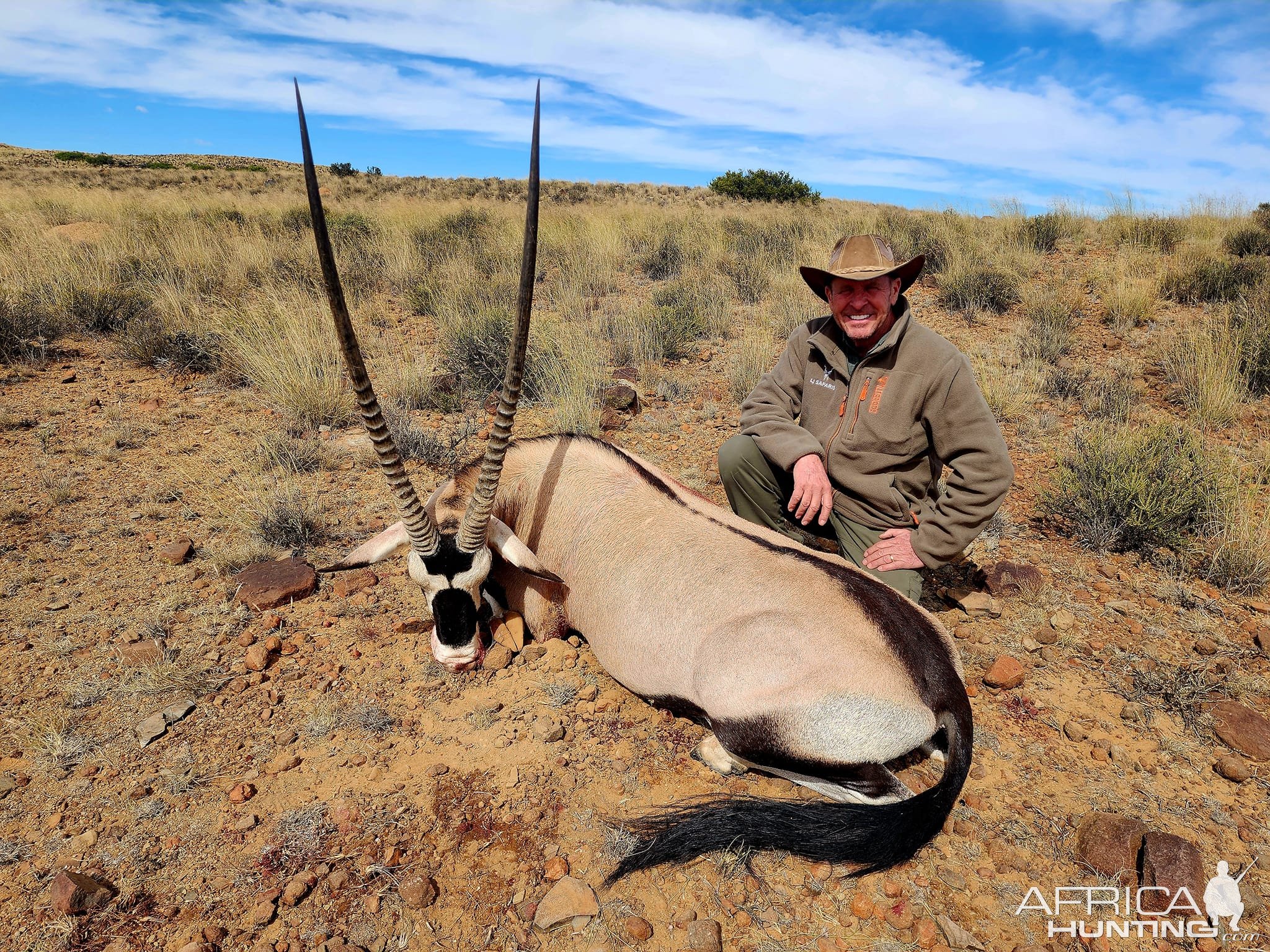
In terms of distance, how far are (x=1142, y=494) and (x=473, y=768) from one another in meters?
4.62

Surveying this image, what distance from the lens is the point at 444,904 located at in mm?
2412

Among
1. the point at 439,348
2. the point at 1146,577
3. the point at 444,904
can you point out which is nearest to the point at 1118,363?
the point at 1146,577

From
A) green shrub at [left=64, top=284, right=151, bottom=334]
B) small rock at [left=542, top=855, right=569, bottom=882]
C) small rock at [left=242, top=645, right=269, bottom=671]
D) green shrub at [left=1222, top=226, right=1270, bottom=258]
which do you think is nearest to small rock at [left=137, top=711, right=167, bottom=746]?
small rock at [left=242, top=645, right=269, bottom=671]

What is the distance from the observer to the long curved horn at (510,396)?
7.73ft

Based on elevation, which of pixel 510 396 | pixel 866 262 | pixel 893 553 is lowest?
pixel 893 553

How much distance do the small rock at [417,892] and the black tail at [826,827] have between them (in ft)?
2.17

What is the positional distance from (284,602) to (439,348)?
4950 mm

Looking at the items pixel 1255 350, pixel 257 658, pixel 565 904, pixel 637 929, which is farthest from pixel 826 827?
pixel 1255 350

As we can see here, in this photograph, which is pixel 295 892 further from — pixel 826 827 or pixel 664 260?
pixel 664 260

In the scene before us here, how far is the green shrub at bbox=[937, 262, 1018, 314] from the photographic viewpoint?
31.3 feet

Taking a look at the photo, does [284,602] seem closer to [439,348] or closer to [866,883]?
[866,883]

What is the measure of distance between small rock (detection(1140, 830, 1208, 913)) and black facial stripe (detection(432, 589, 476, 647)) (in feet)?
9.80

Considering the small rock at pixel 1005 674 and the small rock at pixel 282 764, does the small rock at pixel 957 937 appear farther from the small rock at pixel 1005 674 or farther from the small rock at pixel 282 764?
the small rock at pixel 282 764

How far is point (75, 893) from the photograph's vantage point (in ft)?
7.56
